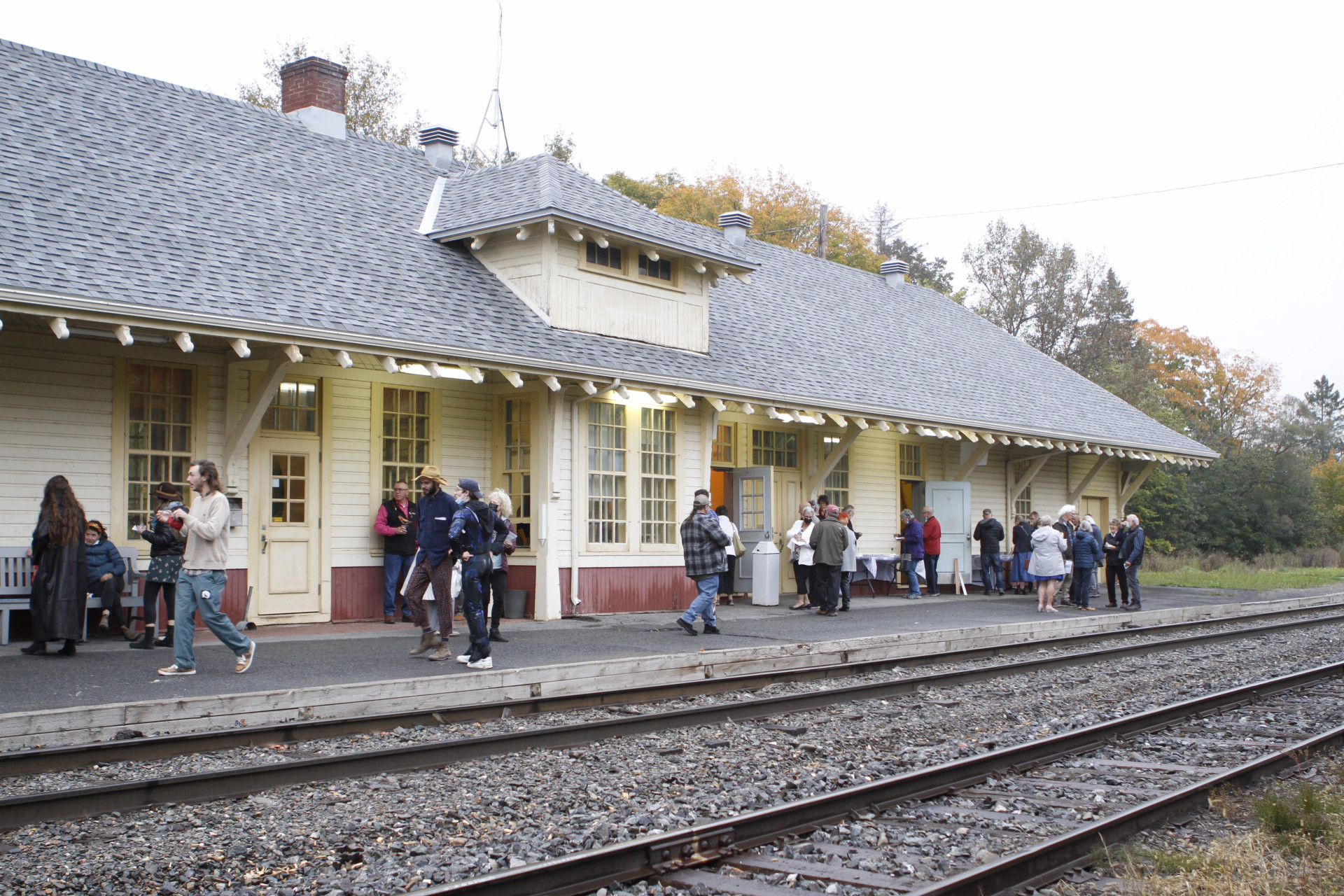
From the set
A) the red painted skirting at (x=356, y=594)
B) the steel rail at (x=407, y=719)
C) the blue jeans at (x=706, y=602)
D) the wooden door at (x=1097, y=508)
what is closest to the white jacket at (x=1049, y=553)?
the steel rail at (x=407, y=719)

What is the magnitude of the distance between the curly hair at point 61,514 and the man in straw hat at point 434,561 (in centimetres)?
290

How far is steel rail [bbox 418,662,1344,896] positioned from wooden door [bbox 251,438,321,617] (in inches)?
335

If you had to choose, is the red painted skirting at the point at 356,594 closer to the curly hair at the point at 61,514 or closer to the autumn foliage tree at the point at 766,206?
the curly hair at the point at 61,514

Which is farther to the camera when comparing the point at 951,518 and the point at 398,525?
the point at 951,518

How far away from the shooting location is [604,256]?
16.0 meters

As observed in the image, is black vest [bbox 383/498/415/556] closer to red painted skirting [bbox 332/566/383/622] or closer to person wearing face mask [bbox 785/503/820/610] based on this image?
red painted skirting [bbox 332/566/383/622]

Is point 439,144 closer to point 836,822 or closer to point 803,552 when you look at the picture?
point 803,552

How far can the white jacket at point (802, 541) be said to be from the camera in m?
17.1

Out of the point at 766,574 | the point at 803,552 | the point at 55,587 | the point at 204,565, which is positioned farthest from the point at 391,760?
the point at 766,574

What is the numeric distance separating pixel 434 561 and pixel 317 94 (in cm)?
1067

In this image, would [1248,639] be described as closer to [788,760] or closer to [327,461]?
[788,760]

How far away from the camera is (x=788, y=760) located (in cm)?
749

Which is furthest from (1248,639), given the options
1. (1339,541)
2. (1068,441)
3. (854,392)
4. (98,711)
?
(1339,541)

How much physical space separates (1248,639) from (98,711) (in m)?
13.9
